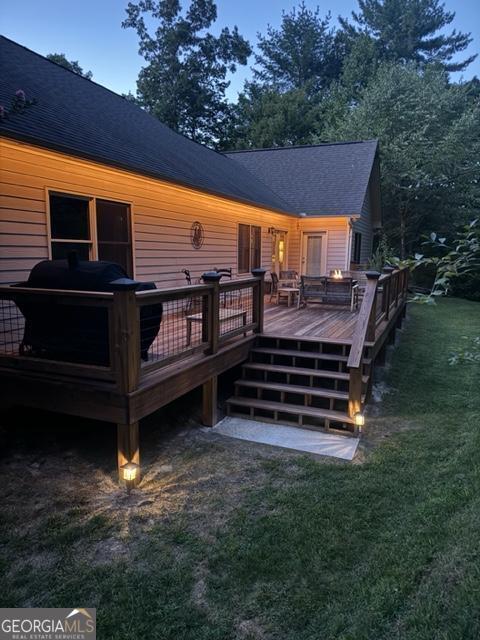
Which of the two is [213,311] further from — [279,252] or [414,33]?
[414,33]

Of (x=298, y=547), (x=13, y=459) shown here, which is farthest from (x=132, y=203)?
(x=298, y=547)

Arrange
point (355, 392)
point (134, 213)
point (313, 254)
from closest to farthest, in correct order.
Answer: point (355, 392) < point (134, 213) < point (313, 254)

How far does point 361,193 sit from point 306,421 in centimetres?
967

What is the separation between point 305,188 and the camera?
14.0 m

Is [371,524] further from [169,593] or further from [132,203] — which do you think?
[132,203]

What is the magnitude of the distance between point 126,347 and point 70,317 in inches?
27.3

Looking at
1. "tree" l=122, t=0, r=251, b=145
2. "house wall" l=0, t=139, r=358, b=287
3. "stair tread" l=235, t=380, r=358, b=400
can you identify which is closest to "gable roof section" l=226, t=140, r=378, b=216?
"house wall" l=0, t=139, r=358, b=287

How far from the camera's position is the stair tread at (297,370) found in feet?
16.9

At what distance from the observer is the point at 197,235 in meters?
8.38

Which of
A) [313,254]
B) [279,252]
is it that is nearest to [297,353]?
[279,252]

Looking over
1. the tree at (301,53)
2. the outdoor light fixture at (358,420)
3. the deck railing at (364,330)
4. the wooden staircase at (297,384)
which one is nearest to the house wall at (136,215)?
the wooden staircase at (297,384)

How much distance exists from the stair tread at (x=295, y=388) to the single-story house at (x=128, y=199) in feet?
8.74

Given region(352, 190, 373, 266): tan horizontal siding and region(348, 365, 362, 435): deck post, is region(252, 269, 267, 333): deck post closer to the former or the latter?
region(348, 365, 362, 435): deck post

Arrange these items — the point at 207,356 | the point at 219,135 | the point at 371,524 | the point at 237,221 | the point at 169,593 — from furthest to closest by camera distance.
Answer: the point at 219,135 < the point at 237,221 < the point at 207,356 < the point at 371,524 < the point at 169,593
